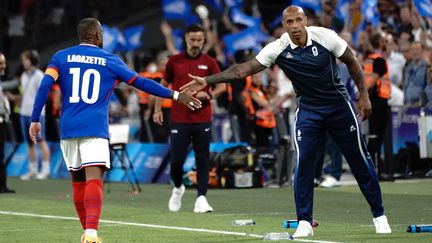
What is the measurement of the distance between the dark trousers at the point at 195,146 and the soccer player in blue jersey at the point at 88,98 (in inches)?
184

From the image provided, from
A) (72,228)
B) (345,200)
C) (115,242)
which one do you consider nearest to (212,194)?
(345,200)

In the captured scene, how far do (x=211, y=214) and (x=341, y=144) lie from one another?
3.56 m

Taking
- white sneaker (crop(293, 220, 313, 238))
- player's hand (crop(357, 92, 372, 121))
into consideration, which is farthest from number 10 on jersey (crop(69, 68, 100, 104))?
player's hand (crop(357, 92, 372, 121))

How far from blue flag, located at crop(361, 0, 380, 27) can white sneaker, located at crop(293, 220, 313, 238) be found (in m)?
13.6

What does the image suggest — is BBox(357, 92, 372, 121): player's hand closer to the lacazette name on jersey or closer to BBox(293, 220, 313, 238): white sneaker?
BBox(293, 220, 313, 238): white sneaker

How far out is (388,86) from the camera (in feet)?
70.0

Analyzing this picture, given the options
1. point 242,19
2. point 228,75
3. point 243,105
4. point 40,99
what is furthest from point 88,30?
point 242,19

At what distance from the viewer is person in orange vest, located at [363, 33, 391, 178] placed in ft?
68.5

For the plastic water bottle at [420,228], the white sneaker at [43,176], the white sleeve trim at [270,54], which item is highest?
the white sleeve trim at [270,54]

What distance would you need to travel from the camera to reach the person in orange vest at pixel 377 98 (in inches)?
822

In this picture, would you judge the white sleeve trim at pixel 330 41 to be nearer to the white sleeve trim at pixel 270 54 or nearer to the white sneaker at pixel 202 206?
the white sleeve trim at pixel 270 54

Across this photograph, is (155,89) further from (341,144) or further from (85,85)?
(341,144)

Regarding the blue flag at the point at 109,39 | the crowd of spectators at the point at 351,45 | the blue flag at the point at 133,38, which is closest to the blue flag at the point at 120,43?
the blue flag at the point at 133,38

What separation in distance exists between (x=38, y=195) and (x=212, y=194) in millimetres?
2854
